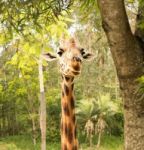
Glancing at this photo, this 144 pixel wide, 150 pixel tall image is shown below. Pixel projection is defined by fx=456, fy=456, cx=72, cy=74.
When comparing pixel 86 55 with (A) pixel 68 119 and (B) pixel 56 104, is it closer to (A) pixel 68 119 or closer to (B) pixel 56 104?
(A) pixel 68 119

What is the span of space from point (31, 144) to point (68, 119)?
69.6ft

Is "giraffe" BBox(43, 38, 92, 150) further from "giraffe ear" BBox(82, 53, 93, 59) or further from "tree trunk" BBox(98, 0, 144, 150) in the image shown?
"tree trunk" BBox(98, 0, 144, 150)

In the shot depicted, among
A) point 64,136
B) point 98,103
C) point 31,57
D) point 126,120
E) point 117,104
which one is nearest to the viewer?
point 126,120

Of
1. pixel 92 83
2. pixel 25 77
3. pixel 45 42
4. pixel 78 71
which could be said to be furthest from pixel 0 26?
pixel 92 83

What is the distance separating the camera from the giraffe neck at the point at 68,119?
4.33m

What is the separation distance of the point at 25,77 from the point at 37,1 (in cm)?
1669

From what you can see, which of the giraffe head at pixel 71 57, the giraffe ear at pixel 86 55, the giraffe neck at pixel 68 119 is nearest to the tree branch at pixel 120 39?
the giraffe head at pixel 71 57

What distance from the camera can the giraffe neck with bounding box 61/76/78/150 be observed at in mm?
4328

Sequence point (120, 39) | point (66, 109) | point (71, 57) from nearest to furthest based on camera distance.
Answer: point (120, 39), point (71, 57), point (66, 109)

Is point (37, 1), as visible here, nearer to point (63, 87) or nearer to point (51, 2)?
point (51, 2)

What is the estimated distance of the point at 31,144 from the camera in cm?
2520

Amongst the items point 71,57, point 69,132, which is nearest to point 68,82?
point 71,57

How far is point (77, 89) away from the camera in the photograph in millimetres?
28172

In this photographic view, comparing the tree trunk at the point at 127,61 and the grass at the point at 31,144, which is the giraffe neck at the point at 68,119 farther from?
the grass at the point at 31,144
